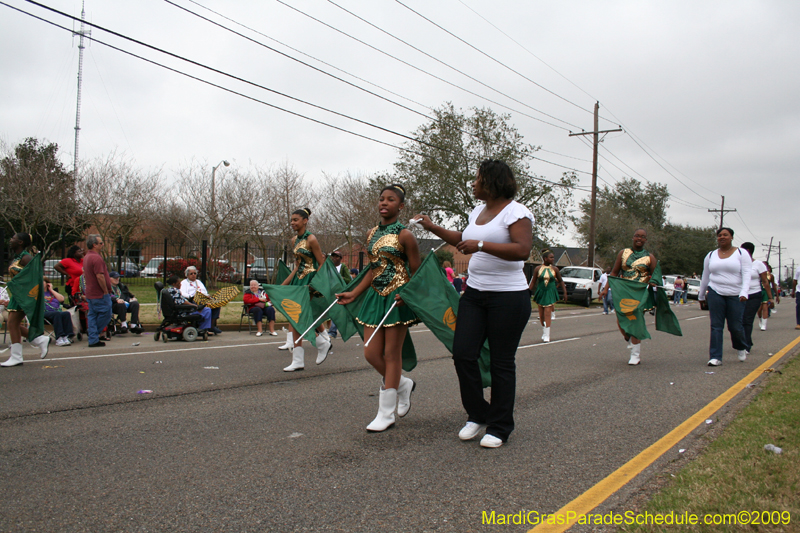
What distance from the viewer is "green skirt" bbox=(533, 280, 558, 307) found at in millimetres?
12219

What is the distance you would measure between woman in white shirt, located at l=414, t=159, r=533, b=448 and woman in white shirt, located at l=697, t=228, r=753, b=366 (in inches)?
212

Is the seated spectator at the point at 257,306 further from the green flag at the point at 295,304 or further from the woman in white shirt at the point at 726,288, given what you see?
the woman in white shirt at the point at 726,288

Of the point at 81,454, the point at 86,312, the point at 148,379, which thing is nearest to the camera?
the point at 81,454

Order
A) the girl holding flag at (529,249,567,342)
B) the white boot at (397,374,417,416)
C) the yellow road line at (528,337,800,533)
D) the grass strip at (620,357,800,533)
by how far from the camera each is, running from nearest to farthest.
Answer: the grass strip at (620,357,800,533) < the yellow road line at (528,337,800,533) < the white boot at (397,374,417,416) < the girl holding flag at (529,249,567,342)

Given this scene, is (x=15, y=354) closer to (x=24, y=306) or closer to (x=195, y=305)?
(x=24, y=306)

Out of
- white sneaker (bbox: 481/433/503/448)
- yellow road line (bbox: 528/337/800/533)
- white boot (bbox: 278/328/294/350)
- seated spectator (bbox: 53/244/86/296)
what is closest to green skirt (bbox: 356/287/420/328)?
white sneaker (bbox: 481/433/503/448)

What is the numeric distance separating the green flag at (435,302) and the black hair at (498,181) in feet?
2.29

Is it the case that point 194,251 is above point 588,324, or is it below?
above

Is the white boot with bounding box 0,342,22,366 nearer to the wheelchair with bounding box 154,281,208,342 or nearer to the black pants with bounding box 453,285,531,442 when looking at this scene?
the wheelchair with bounding box 154,281,208,342

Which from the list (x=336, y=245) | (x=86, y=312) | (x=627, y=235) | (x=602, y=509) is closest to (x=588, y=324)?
(x=86, y=312)

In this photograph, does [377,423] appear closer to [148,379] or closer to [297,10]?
[148,379]

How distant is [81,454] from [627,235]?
64982 millimetres

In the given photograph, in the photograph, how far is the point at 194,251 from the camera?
23844 mm

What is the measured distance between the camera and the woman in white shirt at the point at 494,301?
414 cm
